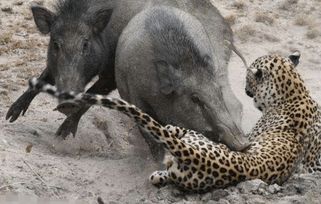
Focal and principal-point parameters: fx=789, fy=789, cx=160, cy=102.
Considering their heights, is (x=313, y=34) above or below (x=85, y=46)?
below

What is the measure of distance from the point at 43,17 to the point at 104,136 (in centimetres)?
172

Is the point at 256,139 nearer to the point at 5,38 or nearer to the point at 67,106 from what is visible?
the point at 67,106

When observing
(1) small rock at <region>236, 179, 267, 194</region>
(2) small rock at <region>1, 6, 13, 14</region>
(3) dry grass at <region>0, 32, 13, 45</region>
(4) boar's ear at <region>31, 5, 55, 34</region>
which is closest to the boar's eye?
(4) boar's ear at <region>31, 5, 55, 34</region>

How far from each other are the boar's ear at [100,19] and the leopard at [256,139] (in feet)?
5.67

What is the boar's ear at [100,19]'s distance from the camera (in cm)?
912

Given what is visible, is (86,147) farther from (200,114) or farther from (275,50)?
(275,50)

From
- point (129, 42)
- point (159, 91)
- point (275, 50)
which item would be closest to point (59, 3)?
point (129, 42)

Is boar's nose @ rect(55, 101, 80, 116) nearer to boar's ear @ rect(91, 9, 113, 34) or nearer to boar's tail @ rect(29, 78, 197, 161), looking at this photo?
boar's ear @ rect(91, 9, 113, 34)

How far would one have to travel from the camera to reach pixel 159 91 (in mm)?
8086

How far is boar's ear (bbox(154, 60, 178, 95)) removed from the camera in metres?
7.90

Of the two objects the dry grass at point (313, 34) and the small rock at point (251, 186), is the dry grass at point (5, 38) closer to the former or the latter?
the dry grass at point (313, 34)

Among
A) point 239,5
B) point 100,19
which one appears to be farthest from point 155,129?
point 239,5

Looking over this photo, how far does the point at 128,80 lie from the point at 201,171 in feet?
5.92

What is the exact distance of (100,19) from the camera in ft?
30.0
